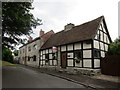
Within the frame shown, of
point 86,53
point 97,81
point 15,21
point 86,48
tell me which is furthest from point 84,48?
point 15,21

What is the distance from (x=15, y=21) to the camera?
11.2 m

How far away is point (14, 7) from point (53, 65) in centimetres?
1200

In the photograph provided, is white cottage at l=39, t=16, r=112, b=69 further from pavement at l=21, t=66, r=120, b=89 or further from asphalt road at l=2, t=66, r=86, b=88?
asphalt road at l=2, t=66, r=86, b=88

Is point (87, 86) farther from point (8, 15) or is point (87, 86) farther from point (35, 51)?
point (35, 51)

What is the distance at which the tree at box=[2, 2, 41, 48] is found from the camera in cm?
1000

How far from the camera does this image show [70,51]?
1677 cm

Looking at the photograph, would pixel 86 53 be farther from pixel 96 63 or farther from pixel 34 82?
pixel 34 82

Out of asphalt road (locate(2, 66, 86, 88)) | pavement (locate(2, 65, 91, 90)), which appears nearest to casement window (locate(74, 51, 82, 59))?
pavement (locate(2, 65, 91, 90))

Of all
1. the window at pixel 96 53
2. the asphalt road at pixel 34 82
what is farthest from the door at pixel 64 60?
the asphalt road at pixel 34 82

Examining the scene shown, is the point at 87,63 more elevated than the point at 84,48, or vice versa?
the point at 84,48

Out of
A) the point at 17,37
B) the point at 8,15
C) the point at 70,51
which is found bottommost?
the point at 70,51

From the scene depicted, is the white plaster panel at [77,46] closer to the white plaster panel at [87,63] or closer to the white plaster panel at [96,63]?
the white plaster panel at [87,63]

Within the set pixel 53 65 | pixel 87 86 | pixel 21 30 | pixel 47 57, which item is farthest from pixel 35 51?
pixel 87 86

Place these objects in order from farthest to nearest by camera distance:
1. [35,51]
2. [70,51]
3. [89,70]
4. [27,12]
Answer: [35,51] → [70,51] → [89,70] → [27,12]
